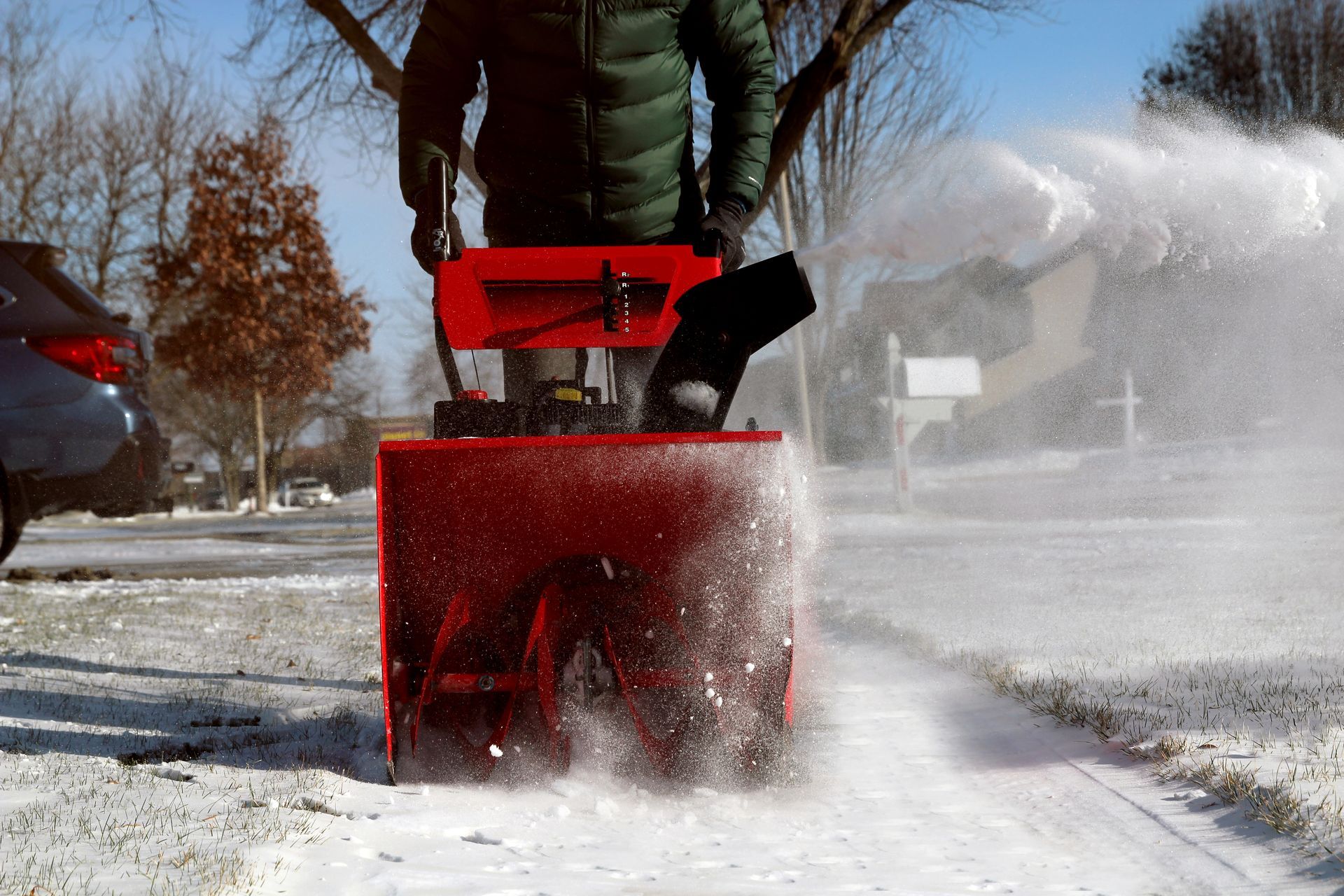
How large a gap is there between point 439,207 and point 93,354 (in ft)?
13.4

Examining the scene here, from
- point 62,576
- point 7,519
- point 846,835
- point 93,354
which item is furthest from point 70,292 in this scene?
point 846,835

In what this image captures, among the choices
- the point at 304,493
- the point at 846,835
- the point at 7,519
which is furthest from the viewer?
the point at 304,493

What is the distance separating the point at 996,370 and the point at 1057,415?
193 inches

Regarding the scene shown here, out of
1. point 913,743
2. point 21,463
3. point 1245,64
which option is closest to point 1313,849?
point 913,743

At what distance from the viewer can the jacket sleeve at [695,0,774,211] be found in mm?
3264

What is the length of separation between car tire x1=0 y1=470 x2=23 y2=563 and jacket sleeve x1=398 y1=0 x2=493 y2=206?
4.29 m

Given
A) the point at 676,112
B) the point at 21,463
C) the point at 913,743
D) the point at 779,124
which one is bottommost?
the point at 913,743

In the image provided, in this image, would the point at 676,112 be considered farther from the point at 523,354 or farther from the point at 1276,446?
the point at 1276,446

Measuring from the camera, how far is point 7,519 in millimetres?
6344

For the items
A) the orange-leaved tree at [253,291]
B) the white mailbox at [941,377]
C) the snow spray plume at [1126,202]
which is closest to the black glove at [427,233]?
the snow spray plume at [1126,202]

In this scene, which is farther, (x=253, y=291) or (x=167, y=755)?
(x=253, y=291)

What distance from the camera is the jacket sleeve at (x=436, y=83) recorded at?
3.17 m

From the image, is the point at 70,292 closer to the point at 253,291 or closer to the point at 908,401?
the point at 908,401

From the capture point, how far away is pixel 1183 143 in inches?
249
